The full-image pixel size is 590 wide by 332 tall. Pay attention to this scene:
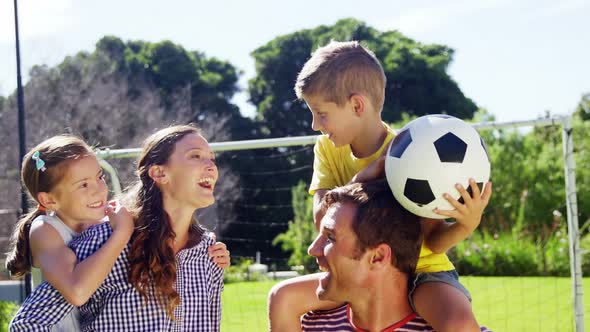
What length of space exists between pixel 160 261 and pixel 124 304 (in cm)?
22

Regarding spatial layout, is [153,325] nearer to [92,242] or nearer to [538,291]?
[92,242]

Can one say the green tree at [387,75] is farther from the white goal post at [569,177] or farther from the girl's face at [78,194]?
the girl's face at [78,194]

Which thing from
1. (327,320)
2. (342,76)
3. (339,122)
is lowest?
(327,320)

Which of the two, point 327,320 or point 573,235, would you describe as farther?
point 573,235

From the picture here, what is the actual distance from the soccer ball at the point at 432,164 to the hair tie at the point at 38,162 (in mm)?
1437

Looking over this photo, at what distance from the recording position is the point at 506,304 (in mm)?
8820

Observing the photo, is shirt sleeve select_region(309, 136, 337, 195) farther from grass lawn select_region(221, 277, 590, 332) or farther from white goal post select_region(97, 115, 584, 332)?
grass lawn select_region(221, 277, 590, 332)

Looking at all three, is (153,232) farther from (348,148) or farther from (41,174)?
(348,148)

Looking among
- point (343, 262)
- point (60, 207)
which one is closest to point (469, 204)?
point (343, 262)

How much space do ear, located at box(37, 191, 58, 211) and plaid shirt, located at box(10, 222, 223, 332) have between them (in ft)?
0.74

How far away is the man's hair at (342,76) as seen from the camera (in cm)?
330

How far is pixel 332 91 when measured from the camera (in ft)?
10.8

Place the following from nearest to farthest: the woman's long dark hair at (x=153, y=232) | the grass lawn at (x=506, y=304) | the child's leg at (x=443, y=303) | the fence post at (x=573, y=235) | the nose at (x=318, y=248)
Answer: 1. the child's leg at (x=443, y=303)
2. the nose at (x=318, y=248)
3. the woman's long dark hair at (x=153, y=232)
4. the fence post at (x=573, y=235)
5. the grass lawn at (x=506, y=304)

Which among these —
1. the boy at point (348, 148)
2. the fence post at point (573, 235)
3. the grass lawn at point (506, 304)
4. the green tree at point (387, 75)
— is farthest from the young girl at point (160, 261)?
the green tree at point (387, 75)
